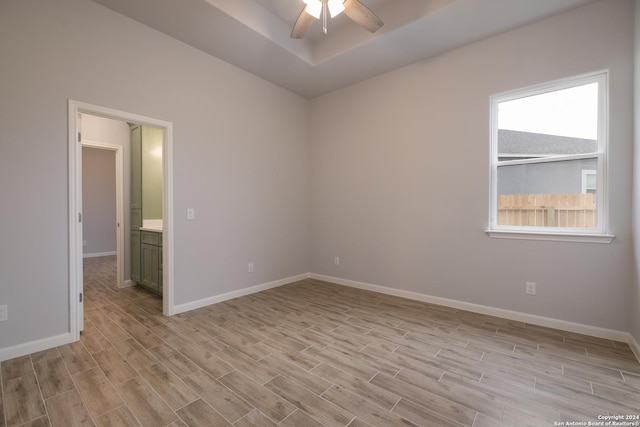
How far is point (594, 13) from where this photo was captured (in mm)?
2617

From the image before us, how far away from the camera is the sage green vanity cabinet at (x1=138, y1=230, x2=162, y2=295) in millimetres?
3723

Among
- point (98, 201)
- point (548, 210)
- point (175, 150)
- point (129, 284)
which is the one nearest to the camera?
point (548, 210)

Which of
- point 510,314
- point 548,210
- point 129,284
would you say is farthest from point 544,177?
point 129,284

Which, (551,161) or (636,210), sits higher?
(551,161)

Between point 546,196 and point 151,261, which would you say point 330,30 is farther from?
point 151,261

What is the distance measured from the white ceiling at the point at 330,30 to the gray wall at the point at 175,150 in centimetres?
30

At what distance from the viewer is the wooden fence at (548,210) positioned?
2.76m

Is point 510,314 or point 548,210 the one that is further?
point 510,314

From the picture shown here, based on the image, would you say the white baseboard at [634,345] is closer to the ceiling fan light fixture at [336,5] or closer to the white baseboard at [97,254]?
the ceiling fan light fixture at [336,5]

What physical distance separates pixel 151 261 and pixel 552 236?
4794mm

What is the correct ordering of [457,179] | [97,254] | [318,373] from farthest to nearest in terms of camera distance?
[97,254], [457,179], [318,373]

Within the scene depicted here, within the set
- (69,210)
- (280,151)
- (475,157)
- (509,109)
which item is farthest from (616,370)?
(69,210)

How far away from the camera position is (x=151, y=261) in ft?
12.8

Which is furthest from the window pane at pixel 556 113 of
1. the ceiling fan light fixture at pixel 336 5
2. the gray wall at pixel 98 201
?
the gray wall at pixel 98 201
